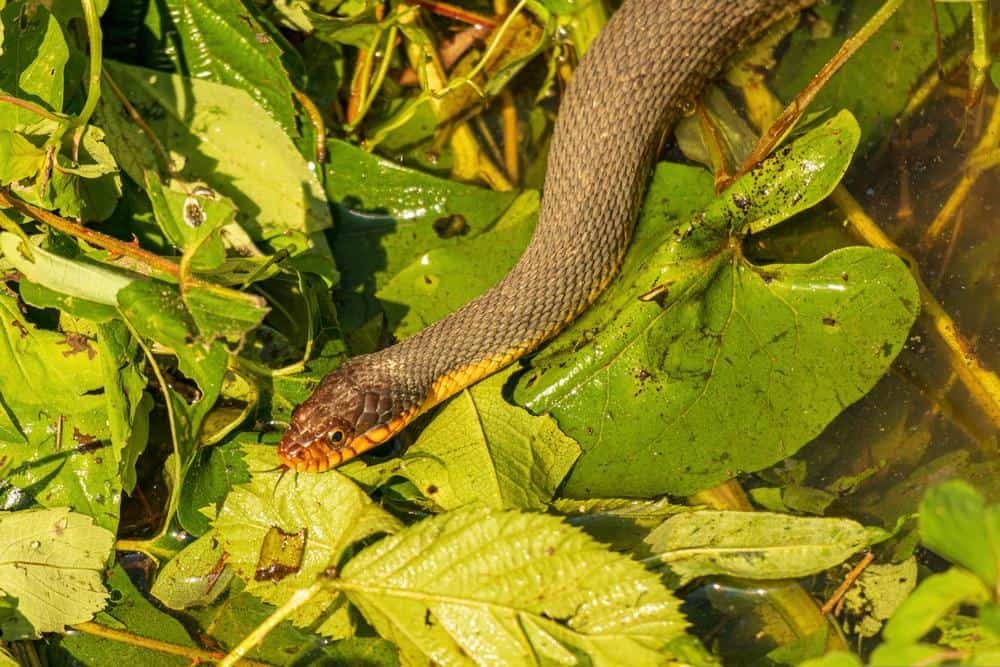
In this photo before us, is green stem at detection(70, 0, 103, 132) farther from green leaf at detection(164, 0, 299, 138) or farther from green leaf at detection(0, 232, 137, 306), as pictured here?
green leaf at detection(164, 0, 299, 138)

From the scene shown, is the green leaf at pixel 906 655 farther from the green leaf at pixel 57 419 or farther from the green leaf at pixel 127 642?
the green leaf at pixel 57 419

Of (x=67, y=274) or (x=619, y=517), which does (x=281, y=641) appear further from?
(x=67, y=274)

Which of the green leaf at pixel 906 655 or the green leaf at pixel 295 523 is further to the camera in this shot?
the green leaf at pixel 295 523

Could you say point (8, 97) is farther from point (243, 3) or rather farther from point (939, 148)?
point (939, 148)

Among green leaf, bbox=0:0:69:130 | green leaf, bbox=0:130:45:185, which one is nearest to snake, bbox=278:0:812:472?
green leaf, bbox=0:130:45:185

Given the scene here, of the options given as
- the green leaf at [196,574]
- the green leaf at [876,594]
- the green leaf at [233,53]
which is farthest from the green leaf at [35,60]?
the green leaf at [876,594]

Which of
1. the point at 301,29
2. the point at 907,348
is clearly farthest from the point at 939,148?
the point at 301,29
